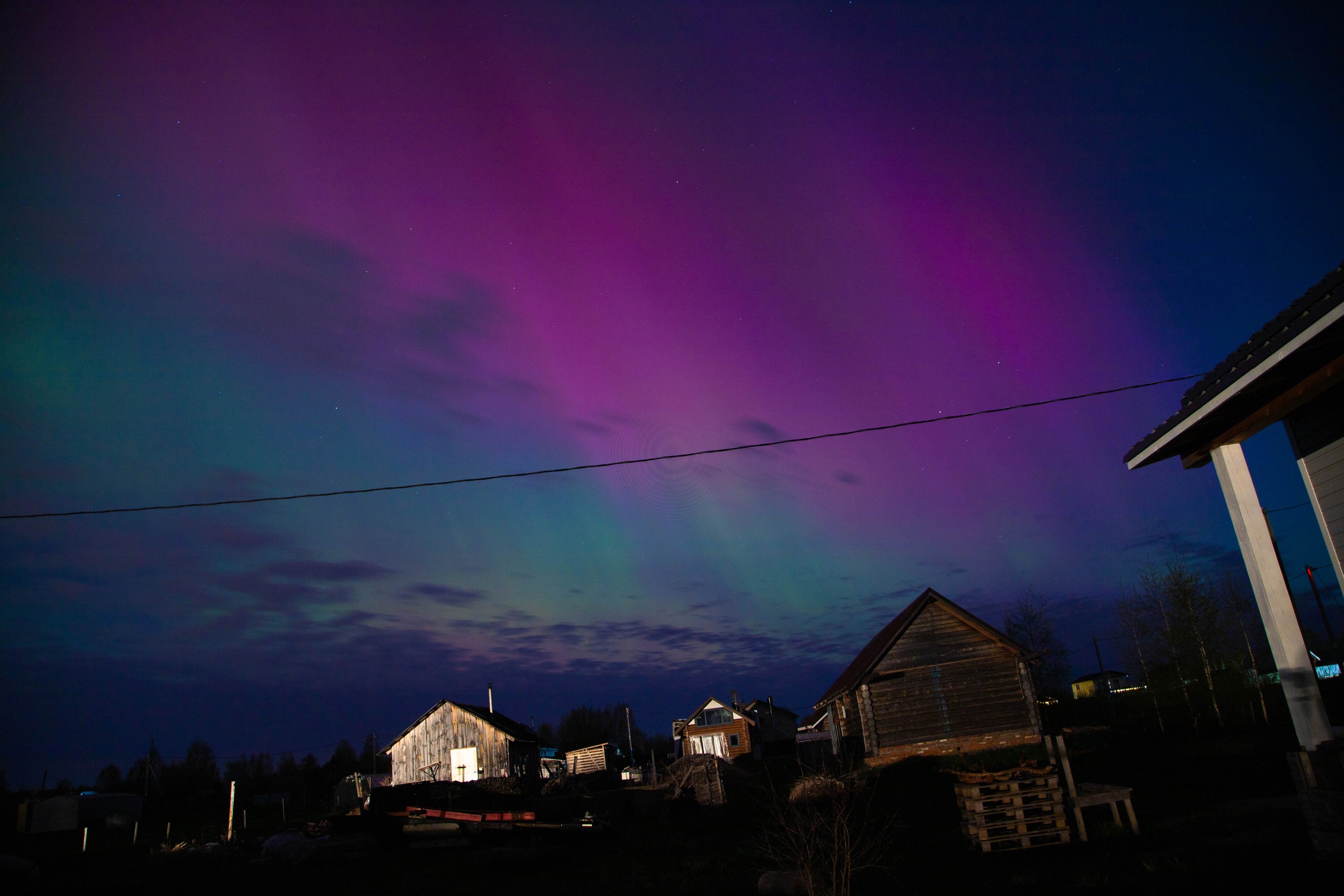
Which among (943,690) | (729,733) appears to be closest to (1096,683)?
(729,733)

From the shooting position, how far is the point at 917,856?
12.4m

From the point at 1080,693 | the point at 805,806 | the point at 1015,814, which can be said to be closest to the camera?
the point at 1015,814

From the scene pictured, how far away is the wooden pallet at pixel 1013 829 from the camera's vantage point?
11711 millimetres

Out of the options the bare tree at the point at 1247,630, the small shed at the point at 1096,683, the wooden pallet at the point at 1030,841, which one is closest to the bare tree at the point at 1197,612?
the bare tree at the point at 1247,630

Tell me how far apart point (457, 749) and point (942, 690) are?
94.4 feet

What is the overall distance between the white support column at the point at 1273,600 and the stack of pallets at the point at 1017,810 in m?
4.83

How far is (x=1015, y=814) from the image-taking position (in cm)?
1173

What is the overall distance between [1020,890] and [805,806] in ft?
39.1

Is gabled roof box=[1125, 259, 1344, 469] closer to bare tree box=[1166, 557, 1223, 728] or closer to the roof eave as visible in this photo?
the roof eave

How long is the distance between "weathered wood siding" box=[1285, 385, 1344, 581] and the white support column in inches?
22.6

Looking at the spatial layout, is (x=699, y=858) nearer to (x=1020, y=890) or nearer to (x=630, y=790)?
(x=1020, y=890)

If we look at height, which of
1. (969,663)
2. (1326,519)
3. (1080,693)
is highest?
(1326,519)

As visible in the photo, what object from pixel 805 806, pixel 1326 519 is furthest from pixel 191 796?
pixel 1326 519

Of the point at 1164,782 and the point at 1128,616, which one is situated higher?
the point at 1128,616
